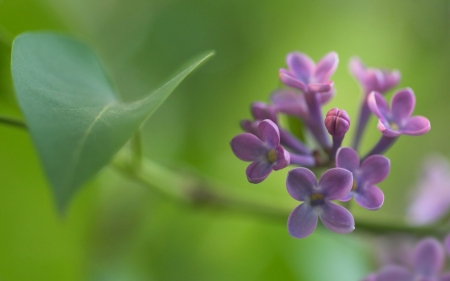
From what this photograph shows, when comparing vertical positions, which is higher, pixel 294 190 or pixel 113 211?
pixel 294 190

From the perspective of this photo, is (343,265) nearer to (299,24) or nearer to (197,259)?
(197,259)

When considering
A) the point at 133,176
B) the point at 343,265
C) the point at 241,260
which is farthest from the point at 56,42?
the point at 343,265

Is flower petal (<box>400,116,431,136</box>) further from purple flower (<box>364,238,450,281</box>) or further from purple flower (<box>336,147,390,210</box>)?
purple flower (<box>364,238,450,281</box>)

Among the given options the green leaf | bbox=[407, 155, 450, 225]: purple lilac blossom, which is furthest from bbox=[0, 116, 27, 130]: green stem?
bbox=[407, 155, 450, 225]: purple lilac blossom

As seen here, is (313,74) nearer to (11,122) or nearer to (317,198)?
(317,198)

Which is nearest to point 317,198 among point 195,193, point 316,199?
point 316,199

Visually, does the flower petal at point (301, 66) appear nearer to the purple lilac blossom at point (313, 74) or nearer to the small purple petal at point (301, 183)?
the purple lilac blossom at point (313, 74)

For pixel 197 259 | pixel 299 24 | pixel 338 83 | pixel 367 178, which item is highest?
pixel 367 178
